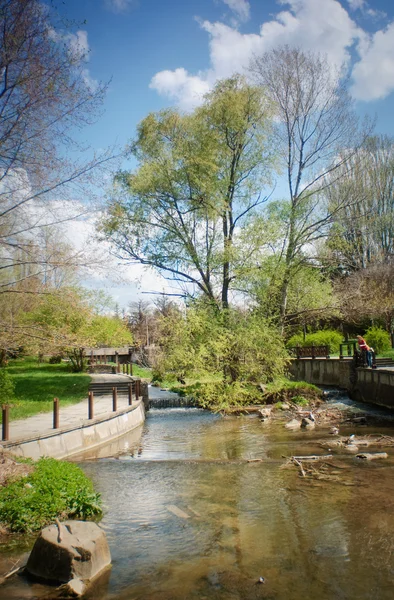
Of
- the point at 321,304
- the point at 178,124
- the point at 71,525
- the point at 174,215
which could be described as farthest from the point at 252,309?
the point at 71,525

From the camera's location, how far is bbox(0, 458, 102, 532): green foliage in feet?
24.1

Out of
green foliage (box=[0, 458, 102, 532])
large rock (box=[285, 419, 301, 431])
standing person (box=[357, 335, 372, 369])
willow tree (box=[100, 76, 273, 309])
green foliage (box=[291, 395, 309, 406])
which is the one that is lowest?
large rock (box=[285, 419, 301, 431])

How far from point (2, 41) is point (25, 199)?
3.36 m

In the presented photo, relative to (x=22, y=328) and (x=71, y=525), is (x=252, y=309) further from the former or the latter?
(x=71, y=525)

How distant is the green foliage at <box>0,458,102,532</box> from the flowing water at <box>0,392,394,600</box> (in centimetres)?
52

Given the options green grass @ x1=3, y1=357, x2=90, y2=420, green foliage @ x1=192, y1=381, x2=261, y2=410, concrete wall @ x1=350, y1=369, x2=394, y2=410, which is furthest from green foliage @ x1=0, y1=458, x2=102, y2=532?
concrete wall @ x1=350, y1=369, x2=394, y2=410

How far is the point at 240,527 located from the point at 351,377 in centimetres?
2022

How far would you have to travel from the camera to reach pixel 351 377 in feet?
86.8

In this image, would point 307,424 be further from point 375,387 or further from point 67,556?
point 67,556

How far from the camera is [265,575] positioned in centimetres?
601

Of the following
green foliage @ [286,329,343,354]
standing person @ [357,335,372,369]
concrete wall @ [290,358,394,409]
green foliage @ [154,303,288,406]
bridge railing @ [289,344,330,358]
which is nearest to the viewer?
concrete wall @ [290,358,394,409]

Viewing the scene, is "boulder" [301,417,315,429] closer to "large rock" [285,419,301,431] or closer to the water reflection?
"large rock" [285,419,301,431]

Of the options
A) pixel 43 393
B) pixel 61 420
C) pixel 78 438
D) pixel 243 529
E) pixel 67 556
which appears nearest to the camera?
pixel 67 556

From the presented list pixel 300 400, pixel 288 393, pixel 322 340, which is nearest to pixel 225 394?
pixel 288 393
